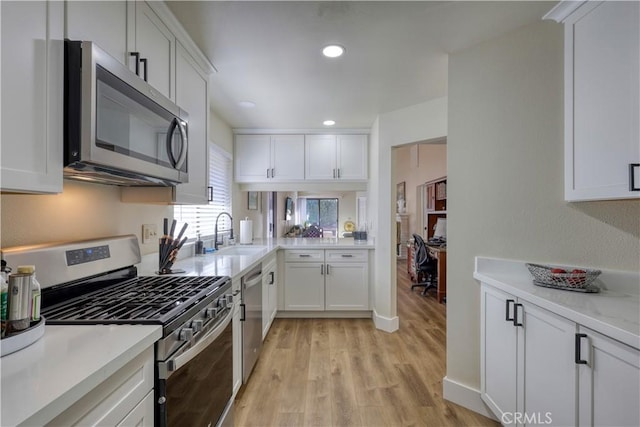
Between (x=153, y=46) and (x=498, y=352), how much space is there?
2435mm

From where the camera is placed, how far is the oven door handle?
988 mm

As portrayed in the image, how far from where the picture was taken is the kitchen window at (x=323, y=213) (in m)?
7.99

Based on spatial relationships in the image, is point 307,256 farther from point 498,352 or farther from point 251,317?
point 498,352

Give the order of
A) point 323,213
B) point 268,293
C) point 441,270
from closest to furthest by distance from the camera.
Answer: point 268,293 → point 441,270 → point 323,213

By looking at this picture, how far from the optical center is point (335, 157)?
12.0 feet

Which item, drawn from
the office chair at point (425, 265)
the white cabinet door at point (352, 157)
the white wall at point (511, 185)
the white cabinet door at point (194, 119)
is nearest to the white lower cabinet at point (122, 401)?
the white cabinet door at point (194, 119)

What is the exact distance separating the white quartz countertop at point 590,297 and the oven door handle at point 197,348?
148 centimetres

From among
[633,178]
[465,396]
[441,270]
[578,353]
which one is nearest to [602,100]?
[633,178]

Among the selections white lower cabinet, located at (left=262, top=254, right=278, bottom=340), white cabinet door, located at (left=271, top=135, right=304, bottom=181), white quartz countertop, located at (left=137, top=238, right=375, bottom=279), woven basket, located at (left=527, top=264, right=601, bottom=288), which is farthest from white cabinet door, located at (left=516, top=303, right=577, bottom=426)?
white cabinet door, located at (left=271, top=135, right=304, bottom=181)

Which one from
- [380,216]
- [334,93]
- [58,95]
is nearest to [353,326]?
[380,216]

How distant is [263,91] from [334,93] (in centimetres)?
63

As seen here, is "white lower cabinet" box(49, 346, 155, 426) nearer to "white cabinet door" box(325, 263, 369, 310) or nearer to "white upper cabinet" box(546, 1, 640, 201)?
"white upper cabinet" box(546, 1, 640, 201)

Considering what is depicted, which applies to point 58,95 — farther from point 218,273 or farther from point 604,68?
point 604,68

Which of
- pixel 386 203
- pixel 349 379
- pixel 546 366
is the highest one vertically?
pixel 386 203
